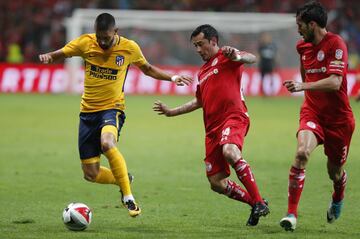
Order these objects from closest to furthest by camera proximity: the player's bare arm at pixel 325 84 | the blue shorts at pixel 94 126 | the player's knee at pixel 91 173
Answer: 1. the player's bare arm at pixel 325 84
2. the blue shorts at pixel 94 126
3. the player's knee at pixel 91 173

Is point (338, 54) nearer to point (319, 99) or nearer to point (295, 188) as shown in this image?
point (319, 99)

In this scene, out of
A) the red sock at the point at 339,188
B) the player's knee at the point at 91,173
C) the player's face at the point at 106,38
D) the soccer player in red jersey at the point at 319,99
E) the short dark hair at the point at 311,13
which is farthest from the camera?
the player's knee at the point at 91,173

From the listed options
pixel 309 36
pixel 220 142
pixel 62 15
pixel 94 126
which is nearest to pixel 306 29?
pixel 309 36

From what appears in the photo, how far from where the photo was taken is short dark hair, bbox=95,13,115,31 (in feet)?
32.1

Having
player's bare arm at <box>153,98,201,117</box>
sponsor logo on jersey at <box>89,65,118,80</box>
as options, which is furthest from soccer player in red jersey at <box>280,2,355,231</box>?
sponsor logo on jersey at <box>89,65,118,80</box>

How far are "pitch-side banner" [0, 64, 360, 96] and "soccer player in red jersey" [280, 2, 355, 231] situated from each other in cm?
2298

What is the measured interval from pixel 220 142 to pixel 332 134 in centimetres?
122

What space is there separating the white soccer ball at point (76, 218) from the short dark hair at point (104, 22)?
217 centimetres

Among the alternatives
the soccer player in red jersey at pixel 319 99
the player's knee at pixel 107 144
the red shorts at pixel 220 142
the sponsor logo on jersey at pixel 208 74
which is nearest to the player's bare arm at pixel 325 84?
the soccer player in red jersey at pixel 319 99

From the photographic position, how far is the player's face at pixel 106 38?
32.8 feet

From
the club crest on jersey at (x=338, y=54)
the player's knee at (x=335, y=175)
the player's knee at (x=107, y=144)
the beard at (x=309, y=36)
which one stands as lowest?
the player's knee at (x=335, y=175)

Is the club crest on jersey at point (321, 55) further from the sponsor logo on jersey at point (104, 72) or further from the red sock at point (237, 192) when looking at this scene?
the sponsor logo on jersey at point (104, 72)

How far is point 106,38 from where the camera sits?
10.1 m

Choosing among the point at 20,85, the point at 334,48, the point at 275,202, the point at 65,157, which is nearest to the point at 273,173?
the point at 275,202
